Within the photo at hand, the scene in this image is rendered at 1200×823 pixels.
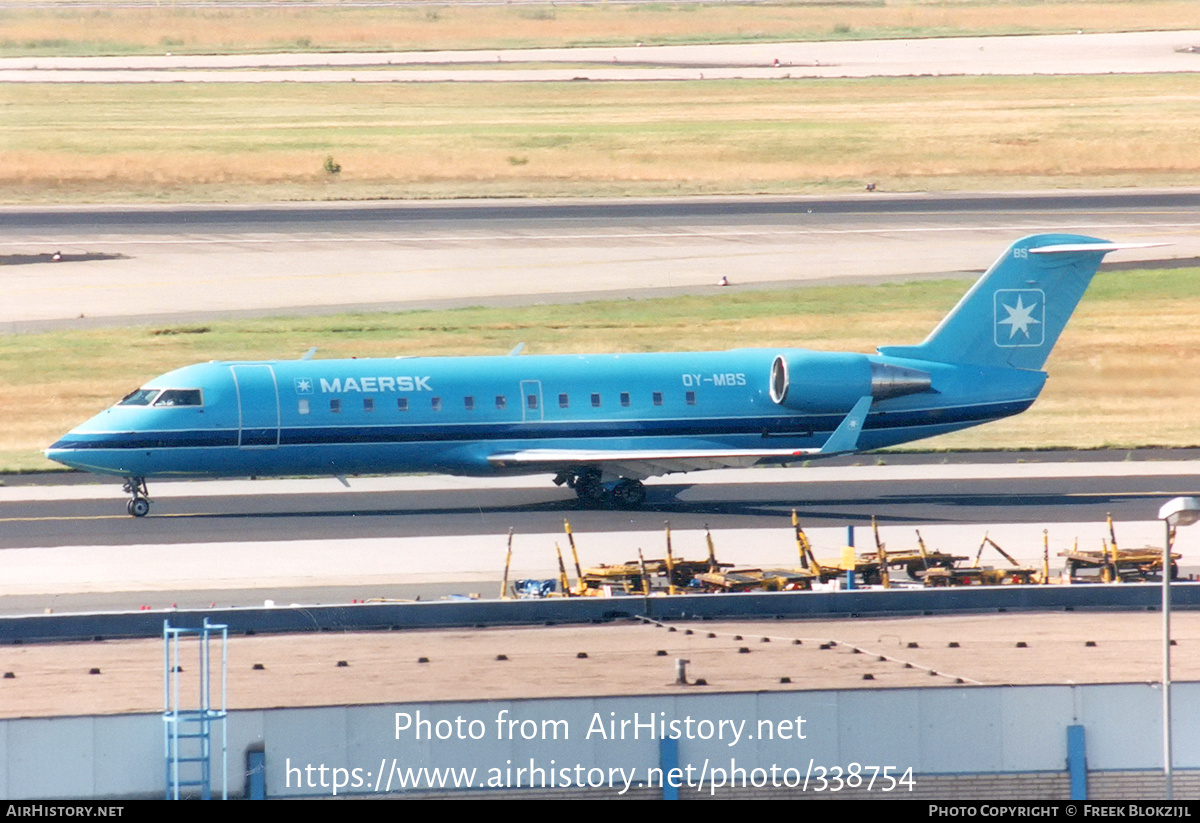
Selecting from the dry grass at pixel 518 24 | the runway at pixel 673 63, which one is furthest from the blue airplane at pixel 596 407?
the dry grass at pixel 518 24

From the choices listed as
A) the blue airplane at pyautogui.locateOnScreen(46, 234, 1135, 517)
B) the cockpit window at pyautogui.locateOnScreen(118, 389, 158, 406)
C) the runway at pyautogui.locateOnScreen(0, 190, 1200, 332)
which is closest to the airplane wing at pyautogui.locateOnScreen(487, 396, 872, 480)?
the blue airplane at pyautogui.locateOnScreen(46, 234, 1135, 517)

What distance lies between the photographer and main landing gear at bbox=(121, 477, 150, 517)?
42.0 m

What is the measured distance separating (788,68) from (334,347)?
83.8 metres

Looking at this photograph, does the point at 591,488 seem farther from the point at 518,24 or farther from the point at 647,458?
the point at 518,24

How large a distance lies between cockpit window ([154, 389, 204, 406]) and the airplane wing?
280 inches

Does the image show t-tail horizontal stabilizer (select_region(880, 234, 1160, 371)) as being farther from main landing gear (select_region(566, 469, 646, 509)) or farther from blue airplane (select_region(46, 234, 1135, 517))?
main landing gear (select_region(566, 469, 646, 509))

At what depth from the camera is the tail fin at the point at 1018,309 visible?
4566 centimetres

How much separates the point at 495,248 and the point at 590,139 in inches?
1124

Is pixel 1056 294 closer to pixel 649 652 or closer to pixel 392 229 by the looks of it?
pixel 649 652

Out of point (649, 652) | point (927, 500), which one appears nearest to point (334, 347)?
point (927, 500)

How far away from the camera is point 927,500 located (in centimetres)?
4447

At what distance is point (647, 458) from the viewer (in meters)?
42.9

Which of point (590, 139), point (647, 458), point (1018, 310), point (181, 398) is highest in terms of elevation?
point (590, 139)

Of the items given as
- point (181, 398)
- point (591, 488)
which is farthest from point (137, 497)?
point (591, 488)
